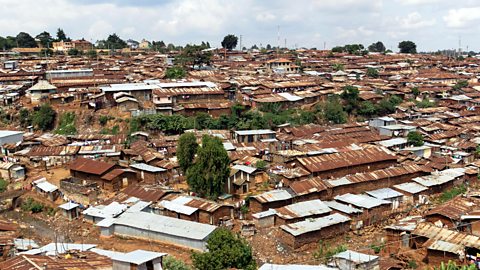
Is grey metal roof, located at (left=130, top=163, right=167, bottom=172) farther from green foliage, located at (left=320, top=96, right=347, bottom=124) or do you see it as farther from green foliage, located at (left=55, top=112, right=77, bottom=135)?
green foliage, located at (left=320, top=96, right=347, bottom=124)

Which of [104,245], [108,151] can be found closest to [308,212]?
[104,245]

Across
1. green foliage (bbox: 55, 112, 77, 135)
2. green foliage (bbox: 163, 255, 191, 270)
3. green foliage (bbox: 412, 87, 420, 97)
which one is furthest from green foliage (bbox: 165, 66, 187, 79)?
green foliage (bbox: 163, 255, 191, 270)

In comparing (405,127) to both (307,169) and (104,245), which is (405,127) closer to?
(307,169)

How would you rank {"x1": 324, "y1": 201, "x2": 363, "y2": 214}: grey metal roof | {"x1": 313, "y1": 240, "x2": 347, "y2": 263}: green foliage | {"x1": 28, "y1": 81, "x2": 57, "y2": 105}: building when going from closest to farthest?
1. {"x1": 313, "y1": 240, "x2": 347, "y2": 263}: green foliage
2. {"x1": 324, "y1": 201, "x2": 363, "y2": 214}: grey metal roof
3. {"x1": 28, "y1": 81, "x2": 57, "y2": 105}: building

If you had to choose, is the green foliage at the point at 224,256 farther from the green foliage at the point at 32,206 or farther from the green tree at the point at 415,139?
the green tree at the point at 415,139

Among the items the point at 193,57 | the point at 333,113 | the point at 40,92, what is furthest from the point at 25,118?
the point at 333,113

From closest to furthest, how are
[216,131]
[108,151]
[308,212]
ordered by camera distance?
[308,212] < [108,151] < [216,131]
